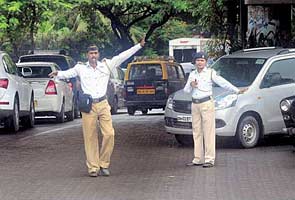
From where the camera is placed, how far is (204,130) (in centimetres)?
1262

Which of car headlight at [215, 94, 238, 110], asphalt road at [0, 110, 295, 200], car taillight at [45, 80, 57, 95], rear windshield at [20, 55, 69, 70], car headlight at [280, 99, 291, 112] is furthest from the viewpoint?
rear windshield at [20, 55, 69, 70]

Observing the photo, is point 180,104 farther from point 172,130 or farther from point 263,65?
point 263,65

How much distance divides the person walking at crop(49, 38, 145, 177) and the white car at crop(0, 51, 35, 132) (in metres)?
6.13

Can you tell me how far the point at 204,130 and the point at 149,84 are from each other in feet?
45.3

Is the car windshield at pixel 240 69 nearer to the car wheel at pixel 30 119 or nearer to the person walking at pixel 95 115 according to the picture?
the person walking at pixel 95 115

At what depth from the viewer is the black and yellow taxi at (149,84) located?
1035 inches

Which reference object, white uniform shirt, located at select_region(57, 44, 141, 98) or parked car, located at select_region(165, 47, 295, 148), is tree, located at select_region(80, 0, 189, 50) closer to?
parked car, located at select_region(165, 47, 295, 148)

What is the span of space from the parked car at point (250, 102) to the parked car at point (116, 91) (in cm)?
1127

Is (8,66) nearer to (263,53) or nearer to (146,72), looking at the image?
(263,53)

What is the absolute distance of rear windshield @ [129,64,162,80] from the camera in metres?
26.5

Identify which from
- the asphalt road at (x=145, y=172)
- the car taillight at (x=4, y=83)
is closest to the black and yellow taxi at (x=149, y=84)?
the asphalt road at (x=145, y=172)

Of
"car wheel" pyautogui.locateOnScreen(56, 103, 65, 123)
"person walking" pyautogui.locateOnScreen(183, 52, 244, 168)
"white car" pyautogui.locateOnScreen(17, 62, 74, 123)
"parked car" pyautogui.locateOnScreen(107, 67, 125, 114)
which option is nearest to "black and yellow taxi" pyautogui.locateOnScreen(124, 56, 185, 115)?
"parked car" pyautogui.locateOnScreen(107, 67, 125, 114)

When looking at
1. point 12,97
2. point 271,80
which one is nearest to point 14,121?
point 12,97

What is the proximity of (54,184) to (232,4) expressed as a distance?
1491 cm
